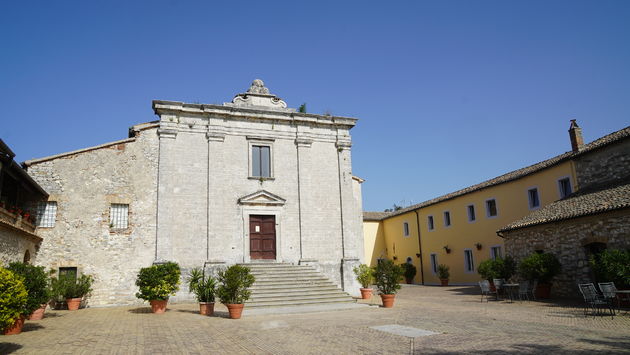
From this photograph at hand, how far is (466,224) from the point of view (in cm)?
2905

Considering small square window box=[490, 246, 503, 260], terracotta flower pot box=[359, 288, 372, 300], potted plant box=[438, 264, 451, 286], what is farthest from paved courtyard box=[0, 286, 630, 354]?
potted plant box=[438, 264, 451, 286]

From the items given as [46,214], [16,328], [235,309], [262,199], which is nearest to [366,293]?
[262,199]

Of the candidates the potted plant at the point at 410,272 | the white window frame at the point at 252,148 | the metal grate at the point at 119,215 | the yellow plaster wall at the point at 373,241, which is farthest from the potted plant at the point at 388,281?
the yellow plaster wall at the point at 373,241

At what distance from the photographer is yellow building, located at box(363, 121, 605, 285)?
2244 centimetres

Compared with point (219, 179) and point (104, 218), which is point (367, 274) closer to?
point (219, 179)

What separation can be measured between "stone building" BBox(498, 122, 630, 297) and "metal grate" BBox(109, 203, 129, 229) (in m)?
17.2

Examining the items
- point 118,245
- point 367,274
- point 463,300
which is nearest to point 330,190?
point 367,274

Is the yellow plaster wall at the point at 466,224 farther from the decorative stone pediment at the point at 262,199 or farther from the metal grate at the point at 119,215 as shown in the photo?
the metal grate at the point at 119,215

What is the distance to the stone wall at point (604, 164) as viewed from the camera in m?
17.9

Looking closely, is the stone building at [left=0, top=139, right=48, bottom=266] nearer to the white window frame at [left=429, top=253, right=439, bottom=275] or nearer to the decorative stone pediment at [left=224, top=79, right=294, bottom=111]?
the decorative stone pediment at [left=224, top=79, right=294, bottom=111]

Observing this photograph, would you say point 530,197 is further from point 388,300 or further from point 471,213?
point 388,300

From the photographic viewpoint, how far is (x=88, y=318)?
13.6 meters

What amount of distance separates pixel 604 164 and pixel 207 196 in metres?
17.9

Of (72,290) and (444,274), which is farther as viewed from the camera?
(444,274)
